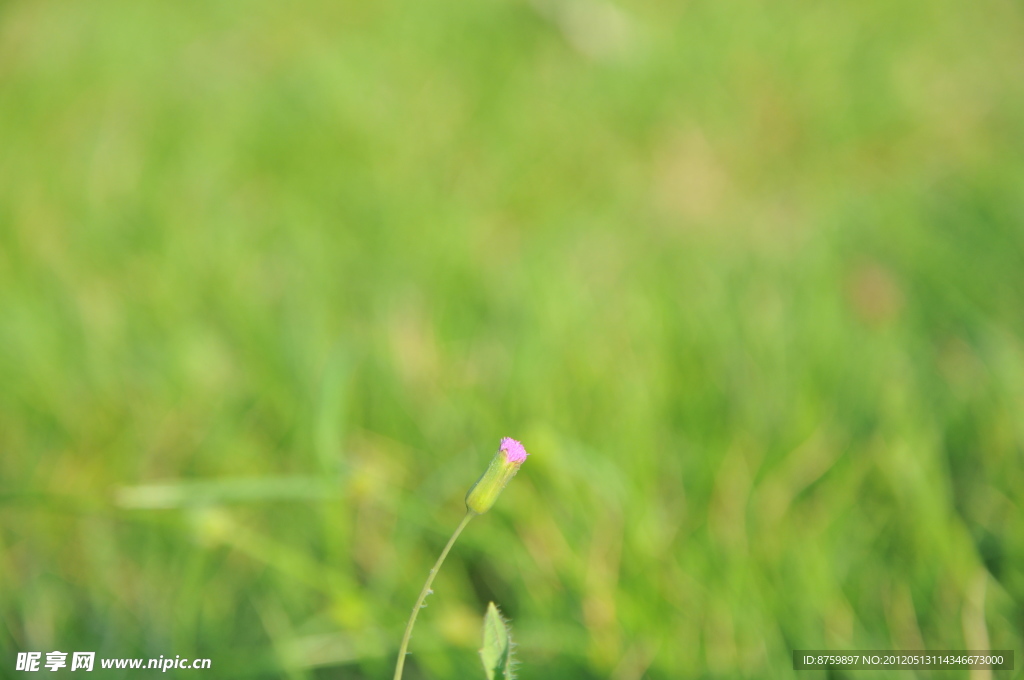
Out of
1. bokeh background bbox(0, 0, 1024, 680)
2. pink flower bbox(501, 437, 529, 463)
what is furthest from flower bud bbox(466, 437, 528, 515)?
bokeh background bbox(0, 0, 1024, 680)

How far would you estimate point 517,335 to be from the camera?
1330 mm

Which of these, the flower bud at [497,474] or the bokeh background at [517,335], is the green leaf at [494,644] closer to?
the flower bud at [497,474]

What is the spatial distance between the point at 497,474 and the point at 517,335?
798 mm

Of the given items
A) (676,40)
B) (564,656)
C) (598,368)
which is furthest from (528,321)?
(676,40)

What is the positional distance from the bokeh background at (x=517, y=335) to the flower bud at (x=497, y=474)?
0.40m

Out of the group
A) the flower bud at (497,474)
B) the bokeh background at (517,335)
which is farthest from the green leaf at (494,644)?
the bokeh background at (517,335)

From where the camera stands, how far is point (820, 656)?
2.84 ft

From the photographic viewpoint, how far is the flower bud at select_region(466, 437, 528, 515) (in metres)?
0.54

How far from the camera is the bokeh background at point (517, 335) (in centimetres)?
94

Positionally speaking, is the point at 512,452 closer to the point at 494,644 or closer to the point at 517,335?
the point at 494,644

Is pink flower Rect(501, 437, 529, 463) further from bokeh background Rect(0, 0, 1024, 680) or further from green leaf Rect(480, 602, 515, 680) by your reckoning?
bokeh background Rect(0, 0, 1024, 680)

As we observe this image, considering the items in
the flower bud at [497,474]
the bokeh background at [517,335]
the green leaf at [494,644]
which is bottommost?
the green leaf at [494,644]

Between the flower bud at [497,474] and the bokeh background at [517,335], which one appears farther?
the bokeh background at [517,335]

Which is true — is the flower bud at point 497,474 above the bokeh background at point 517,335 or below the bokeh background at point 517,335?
below
